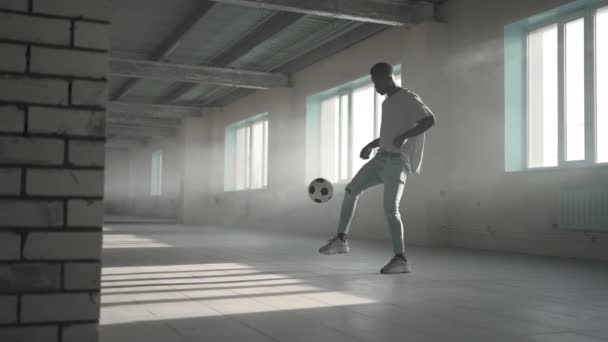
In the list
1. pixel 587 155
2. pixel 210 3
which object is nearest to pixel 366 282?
pixel 587 155

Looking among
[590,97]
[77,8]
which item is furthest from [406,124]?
[77,8]

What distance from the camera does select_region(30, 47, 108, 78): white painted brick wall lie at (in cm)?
165

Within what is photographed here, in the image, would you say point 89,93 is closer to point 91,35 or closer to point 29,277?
point 91,35

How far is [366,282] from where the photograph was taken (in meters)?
3.80

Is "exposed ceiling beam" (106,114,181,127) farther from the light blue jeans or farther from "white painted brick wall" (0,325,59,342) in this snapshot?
"white painted brick wall" (0,325,59,342)

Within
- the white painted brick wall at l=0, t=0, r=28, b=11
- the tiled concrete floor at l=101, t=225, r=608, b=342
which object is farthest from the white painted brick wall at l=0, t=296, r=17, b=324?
the white painted brick wall at l=0, t=0, r=28, b=11

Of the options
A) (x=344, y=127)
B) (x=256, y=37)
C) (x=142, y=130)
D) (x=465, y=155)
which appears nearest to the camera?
(x=465, y=155)

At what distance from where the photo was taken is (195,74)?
1199cm

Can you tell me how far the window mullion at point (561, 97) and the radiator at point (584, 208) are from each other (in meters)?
0.55

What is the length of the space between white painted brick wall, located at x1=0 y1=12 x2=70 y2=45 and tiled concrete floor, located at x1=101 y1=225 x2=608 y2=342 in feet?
3.25

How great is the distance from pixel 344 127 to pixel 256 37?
2260 mm

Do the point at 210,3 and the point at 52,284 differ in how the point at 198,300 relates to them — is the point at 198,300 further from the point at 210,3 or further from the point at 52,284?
the point at 210,3

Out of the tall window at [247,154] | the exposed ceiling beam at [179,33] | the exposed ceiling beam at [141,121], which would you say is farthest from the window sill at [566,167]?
the exposed ceiling beam at [141,121]

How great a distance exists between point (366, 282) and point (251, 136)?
11.6 metres
